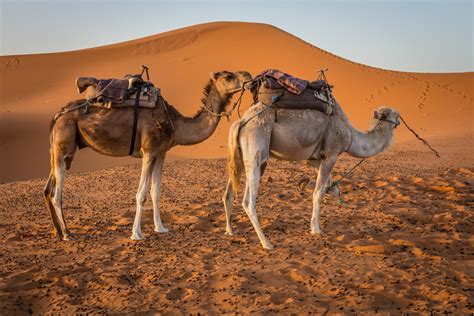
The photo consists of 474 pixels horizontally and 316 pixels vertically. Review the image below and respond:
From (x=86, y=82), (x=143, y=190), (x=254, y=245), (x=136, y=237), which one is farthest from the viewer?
(x=86, y=82)

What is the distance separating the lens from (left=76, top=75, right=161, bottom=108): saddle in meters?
9.16

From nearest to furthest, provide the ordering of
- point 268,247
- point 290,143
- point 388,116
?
point 268,247
point 290,143
point 388,116

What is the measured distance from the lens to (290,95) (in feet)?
28.8

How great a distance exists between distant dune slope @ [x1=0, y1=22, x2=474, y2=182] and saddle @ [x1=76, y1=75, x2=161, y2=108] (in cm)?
1350

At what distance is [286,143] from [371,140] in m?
1.69

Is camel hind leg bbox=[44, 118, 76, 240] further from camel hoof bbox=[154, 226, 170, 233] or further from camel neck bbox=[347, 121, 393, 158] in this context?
camel neck bbox=[347, 121, 393, 158]

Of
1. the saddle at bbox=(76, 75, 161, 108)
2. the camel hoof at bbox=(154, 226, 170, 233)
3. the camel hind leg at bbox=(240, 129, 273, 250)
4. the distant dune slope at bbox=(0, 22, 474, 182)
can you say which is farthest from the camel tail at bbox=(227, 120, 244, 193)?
the distant dune slope at bbox=(0, 22, 474, 182)

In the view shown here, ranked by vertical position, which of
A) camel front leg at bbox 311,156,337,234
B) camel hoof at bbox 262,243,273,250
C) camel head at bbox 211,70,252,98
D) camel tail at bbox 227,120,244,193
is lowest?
camel hoof at bbox 262,243,273,250

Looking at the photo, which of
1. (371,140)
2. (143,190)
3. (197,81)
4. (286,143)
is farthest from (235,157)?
(197,81)

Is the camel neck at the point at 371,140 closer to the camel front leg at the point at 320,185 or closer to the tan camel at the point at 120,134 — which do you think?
the camel front leg at the point at 320,185

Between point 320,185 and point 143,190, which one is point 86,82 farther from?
point 320,185

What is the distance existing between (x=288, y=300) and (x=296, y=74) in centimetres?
3233

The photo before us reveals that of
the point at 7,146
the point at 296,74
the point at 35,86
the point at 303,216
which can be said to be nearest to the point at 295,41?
the point at 296,74

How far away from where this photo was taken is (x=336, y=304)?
614 cm
